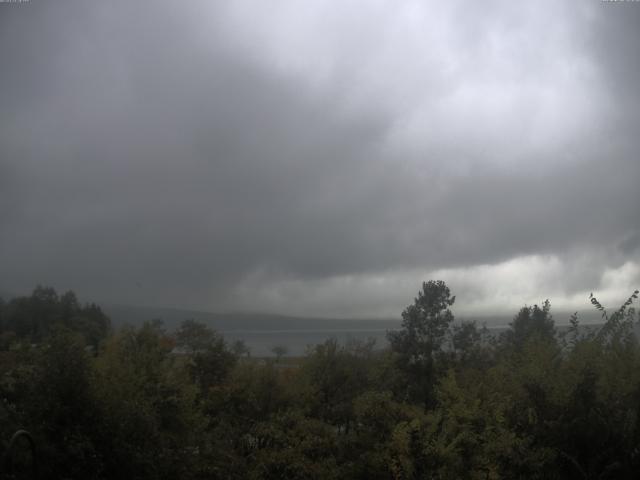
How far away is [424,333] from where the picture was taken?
1783 inches

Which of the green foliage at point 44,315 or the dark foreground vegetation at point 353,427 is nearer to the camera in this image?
the dark foreground vegetation at point 353,427

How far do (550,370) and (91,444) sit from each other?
17021mm

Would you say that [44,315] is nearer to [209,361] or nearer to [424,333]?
[209,361]

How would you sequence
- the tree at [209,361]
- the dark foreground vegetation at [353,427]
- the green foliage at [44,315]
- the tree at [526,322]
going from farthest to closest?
the green foliage at [44,315] < the tree at [526,322] < the tree at [209,361] < the dark foreground vegetation at [353,427]

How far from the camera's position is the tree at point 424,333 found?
145ft

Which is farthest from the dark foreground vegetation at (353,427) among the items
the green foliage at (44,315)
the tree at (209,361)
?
the green foliage at (44,315)

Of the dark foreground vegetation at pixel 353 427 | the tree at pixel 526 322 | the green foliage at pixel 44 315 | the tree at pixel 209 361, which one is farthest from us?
the green foliage at pixel 44 315

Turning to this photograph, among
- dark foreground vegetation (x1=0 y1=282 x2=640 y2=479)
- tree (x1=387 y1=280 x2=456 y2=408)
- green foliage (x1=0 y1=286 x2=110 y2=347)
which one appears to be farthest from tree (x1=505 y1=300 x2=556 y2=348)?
green foliage (x1=0 y1=286 x2=110 y2=347)

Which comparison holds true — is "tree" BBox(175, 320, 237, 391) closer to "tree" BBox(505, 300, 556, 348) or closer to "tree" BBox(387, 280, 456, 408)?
"tree" BBox(387, 280, 456, 408)

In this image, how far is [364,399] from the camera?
24766mm

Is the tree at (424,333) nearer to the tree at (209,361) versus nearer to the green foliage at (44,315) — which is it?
the tree at (209,361)

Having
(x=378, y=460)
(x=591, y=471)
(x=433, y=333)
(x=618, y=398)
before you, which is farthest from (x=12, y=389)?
(x=433, y=333)

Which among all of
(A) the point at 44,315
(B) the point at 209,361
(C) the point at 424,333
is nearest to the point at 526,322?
(C) the point at 424,333

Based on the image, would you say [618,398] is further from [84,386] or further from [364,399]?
[84,386]
